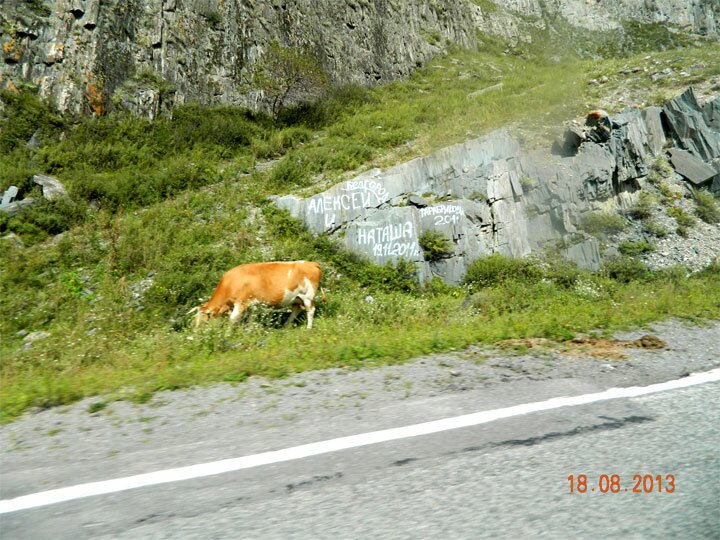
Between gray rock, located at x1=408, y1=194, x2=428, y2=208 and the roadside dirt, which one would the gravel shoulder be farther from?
gray rock, located at x1=408, y1=194, x2=428, y2=208

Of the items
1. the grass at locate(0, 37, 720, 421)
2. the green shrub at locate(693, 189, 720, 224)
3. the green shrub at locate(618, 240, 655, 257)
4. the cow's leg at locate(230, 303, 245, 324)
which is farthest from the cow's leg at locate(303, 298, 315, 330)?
the green shrub at locate(693, 189, 720, 224)

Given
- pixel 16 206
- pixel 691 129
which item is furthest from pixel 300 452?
pixel 691 129

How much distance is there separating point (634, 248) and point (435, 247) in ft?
20.5

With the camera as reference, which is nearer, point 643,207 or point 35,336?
point 35,336

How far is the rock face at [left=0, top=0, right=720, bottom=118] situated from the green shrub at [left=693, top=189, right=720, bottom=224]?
20.6m

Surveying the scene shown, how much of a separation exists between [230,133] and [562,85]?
18.0 metres

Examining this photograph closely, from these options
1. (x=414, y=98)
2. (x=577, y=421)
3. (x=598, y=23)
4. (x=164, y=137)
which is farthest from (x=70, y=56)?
(x=598, y=23)

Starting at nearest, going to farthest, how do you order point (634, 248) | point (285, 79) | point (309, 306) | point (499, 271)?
1. point (309, 306)
2. point (499, 271)
3. point (634, 248)
4. point (285, 79)

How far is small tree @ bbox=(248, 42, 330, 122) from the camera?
2631 centimetres

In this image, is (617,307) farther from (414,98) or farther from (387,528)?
(414,98)

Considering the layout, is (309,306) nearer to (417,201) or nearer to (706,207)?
(417,201)

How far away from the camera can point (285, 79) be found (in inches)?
1061

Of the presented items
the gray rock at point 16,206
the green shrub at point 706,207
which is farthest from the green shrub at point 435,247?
the gray rock at point 16,206

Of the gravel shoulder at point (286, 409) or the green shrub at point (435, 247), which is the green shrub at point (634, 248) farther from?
the gravel shoulder at point (286, 409)
